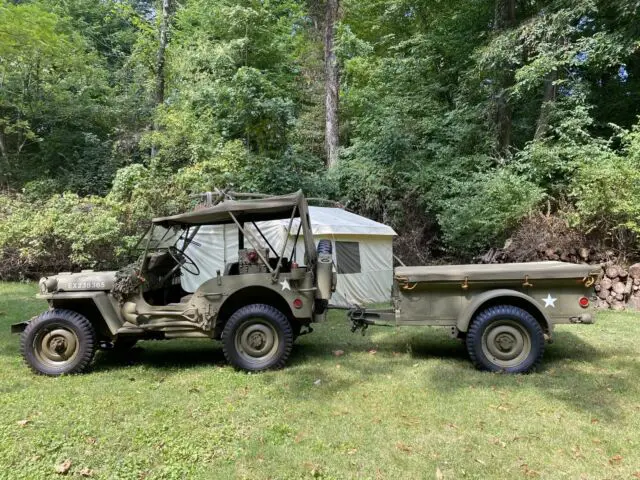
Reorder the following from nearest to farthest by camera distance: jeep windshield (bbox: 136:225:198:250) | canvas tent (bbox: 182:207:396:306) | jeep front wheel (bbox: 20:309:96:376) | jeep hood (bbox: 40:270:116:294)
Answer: jeep front wheel (bbox: 20:309:96:376), jeep hood (bbox: 40:270:116:294), jeep windshield (bbox: 136:225:198:250), canvas tent (bbox: 182:207:396:306)

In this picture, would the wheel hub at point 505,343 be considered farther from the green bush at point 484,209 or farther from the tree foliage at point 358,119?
the green bush at point 484,209

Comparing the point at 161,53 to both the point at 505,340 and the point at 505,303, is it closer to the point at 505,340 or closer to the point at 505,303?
the point at 505,303

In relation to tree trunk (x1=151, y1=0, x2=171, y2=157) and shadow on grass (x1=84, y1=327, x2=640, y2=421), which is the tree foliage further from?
shadow on grass (x1=84, y1=327, x2=640, y2=421)

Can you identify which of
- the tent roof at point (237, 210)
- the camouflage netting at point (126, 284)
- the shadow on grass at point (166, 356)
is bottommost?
the shadow on grass at point (166, 356)

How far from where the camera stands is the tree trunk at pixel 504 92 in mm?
12867

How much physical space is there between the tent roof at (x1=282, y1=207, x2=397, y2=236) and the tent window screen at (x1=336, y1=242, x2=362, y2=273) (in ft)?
1.13

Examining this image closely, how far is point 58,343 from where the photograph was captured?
200 inches

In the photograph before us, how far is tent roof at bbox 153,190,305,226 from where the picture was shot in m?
5.32

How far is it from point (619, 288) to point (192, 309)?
8.90 m

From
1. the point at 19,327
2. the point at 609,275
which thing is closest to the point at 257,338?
the point at 19,327

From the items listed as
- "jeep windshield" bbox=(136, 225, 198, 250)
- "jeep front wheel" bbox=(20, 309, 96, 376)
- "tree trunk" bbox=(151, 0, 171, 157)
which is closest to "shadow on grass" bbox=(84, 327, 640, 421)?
"jeep front wheel" bbox=(20, 309, 96, 376)

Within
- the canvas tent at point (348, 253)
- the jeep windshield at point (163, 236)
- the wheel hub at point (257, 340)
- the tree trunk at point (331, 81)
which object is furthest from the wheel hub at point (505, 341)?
the tree trunk at point (331, 81)

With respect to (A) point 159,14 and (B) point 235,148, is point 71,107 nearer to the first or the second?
(A) point 159,14

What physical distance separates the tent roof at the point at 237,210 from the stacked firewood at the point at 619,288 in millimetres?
7585
